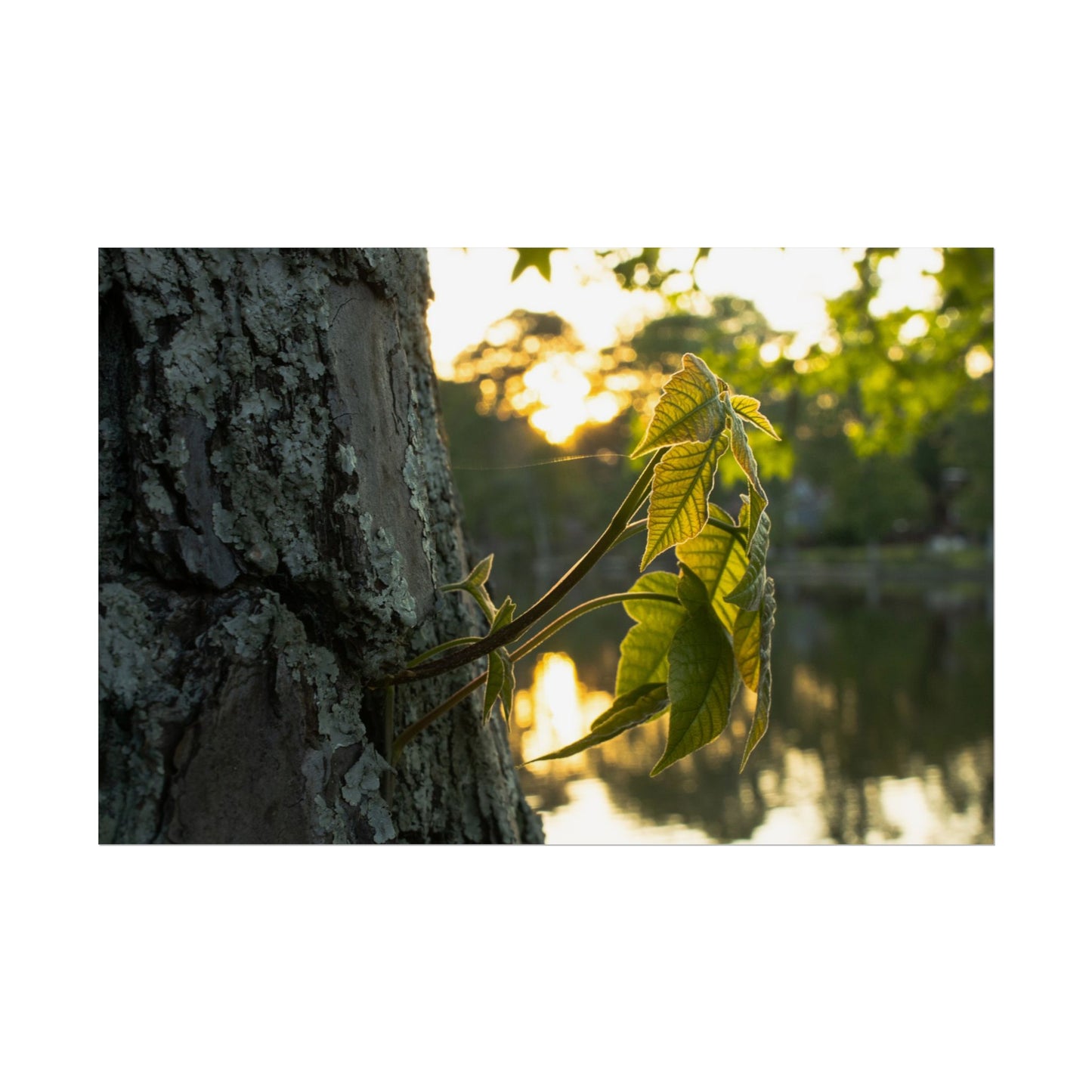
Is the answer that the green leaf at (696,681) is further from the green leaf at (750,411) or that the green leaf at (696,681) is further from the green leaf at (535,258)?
the green leaf at (535,258)

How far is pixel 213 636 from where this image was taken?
0.65 m

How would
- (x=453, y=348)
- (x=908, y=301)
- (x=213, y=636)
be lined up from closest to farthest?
(x=213, y=636), (x=453, y=348), (x=908, y=301)

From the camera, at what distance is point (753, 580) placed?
604 mm

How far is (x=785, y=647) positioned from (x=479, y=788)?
19.1 ft

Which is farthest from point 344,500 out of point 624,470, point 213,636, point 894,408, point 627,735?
point 894,408

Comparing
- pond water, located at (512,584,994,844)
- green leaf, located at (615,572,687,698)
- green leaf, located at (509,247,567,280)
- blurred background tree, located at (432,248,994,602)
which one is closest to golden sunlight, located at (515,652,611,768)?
pond water, located at (512,584,994,844)

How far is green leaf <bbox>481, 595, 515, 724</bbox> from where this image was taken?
64 centimetres

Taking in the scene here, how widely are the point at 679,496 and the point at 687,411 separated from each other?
0.05m

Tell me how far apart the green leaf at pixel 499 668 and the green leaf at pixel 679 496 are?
0.10m

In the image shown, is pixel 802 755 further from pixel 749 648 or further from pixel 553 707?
pixel 749 648

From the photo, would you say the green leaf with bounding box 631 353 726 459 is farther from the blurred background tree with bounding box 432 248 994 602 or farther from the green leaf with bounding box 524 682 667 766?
the blurred background tree with bounding box 432 248 994 602

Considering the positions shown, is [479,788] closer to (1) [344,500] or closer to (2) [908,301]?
(1) [344,500]

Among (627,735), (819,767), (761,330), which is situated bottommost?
(819,767)

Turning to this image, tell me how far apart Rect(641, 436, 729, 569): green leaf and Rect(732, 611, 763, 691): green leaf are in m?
0.08
